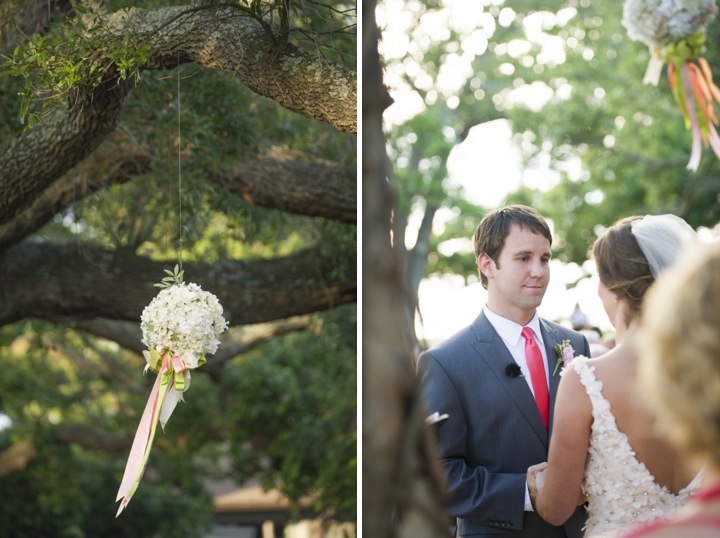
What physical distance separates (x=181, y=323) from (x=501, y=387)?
1.12 meters

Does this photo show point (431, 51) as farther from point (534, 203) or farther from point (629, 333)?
point (629, 333)

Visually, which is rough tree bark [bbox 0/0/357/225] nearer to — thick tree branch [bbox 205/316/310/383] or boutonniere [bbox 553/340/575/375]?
boutonniere [bbox 553/340/575/375]

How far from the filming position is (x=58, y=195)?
454 cm

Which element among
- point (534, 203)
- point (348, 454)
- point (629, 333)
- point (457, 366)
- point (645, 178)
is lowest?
point (534, 203)

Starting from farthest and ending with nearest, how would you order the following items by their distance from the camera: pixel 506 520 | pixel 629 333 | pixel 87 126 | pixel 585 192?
pixel 585 192, pixel 87 126, pixel 506 520, pixel 629 333

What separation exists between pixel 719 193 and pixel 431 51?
5423 millimetres

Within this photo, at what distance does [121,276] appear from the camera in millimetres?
4793

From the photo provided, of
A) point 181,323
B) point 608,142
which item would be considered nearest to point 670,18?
point 181,323

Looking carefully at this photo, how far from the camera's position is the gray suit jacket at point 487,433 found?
6.98 ft

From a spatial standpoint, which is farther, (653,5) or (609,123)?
(609,123)

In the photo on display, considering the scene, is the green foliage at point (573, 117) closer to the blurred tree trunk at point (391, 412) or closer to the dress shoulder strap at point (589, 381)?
the dress shoulder strap at point (589, 381)

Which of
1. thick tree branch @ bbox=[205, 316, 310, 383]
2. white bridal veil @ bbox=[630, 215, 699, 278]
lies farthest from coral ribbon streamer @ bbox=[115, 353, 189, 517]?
thick tree branch @ bbox=[205, 316, 310, 383]

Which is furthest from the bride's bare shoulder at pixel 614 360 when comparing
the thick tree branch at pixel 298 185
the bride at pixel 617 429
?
the thick tree branch at pixel 298 185

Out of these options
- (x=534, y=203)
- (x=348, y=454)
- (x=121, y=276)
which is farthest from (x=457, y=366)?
(x=534, y=203)
